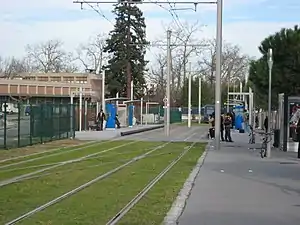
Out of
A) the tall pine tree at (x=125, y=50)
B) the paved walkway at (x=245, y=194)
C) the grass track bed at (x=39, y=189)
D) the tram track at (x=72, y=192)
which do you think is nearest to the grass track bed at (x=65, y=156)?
the grass track bed at (x=39, y=189)

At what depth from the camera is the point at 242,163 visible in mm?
23344

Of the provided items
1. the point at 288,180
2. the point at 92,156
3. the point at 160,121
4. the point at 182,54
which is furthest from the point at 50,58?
the point at 288,180

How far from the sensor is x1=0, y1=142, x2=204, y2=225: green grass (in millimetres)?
10852

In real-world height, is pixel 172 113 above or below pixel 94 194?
above

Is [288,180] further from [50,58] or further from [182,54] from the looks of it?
[50,58]

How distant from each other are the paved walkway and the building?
46.7 meters

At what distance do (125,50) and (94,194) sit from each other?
75184 millimetres

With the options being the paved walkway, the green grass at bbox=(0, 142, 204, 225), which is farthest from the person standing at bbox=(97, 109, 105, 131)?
the green grass at bbox=(0, 142, 204, 225)

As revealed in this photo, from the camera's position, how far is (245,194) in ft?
47.1

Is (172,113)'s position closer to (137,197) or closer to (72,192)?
(72,192)

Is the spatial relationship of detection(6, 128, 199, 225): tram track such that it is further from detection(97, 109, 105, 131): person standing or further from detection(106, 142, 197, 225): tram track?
detection(97, 109, 105, 131): person standing

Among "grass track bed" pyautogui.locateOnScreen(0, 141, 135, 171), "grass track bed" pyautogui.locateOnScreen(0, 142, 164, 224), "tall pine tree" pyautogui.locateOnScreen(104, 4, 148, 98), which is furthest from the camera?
"tall pine tree" pyautogui.locateOnScreen(104, 4, 148, 98)

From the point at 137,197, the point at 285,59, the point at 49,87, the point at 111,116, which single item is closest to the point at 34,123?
the point at 285,59

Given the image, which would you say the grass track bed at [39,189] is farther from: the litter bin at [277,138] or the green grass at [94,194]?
the litter bin at [277,138]
